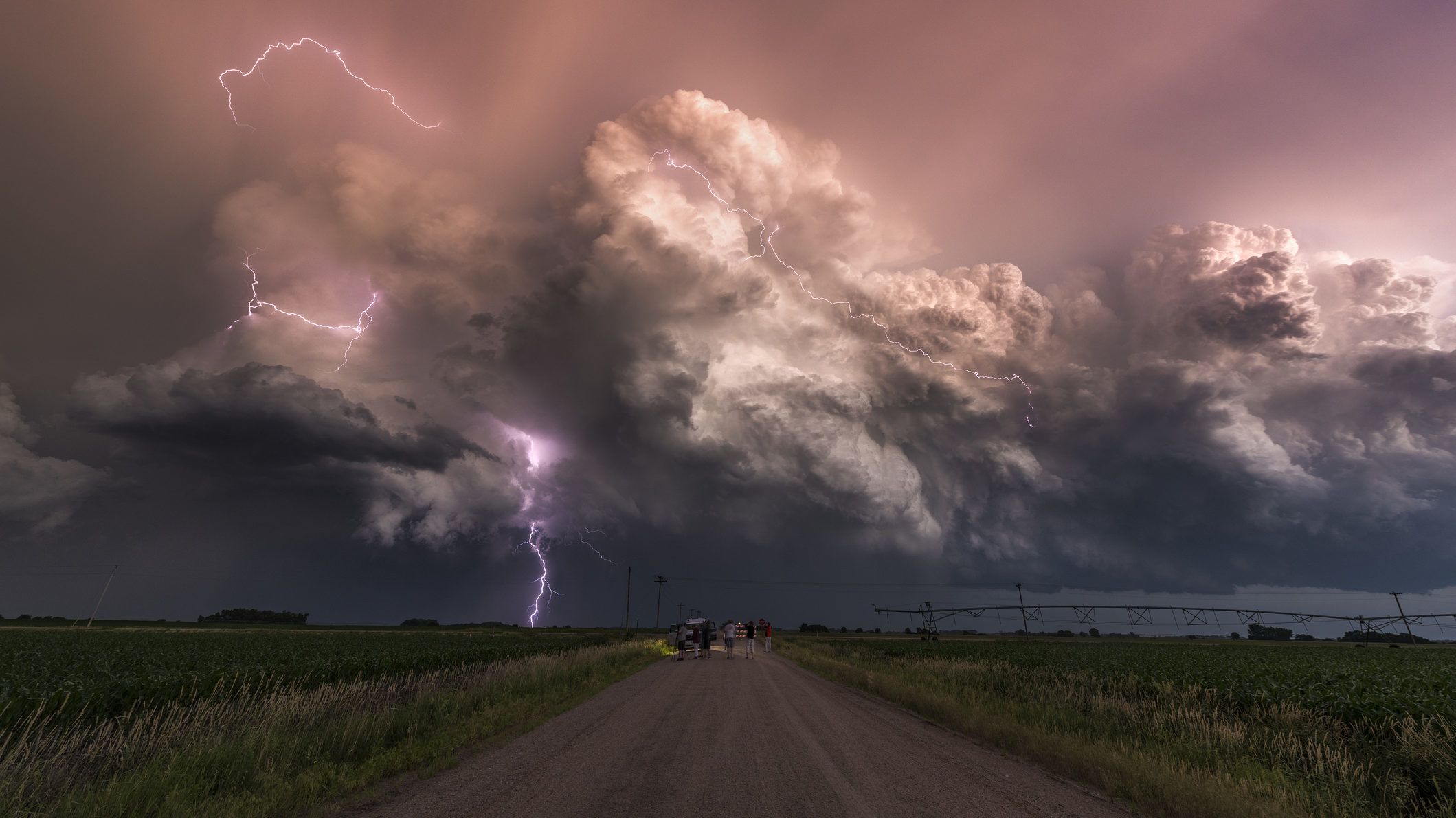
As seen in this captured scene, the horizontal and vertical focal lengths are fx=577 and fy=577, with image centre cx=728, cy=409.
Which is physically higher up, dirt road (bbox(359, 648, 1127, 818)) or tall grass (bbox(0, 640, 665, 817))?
tall grass (bbox(0, 640, 665, 817))

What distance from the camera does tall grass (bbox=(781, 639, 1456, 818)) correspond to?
800 centimetres

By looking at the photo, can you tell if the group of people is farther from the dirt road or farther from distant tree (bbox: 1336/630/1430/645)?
distant tree (bbox: 1336/630/1430/645)

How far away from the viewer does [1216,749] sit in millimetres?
10531

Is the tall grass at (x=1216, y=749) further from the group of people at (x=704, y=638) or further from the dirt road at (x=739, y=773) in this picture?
the group of people at (x=704, y=638)

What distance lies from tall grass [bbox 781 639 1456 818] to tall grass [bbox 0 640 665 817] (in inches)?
416

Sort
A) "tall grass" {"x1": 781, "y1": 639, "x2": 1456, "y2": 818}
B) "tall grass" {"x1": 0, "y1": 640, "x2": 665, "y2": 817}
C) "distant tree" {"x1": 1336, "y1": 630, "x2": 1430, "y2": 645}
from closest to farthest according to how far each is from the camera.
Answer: "tall grass" {"x1": 0, "y1": 640, "x2": 665, "y2": 817}, "tall grass" {"x1": 781, "y1": 639, "x2": 1456, "y2": 818}, "distant tree" {"x1": 1336, "y1": 630, "x2": 1430, "y2": 645}

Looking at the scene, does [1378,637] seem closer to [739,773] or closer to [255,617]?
[739,773]

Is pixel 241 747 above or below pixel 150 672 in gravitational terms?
below

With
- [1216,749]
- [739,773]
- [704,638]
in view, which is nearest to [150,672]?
[739,773]

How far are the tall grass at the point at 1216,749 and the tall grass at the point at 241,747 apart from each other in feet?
34.7

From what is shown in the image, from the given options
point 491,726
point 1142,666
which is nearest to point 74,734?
point 491,726

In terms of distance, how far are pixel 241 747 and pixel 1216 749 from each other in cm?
1631

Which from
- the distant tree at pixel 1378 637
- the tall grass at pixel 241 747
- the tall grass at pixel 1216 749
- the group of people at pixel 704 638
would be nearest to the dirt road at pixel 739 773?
the tall grass at pixel 1216 749

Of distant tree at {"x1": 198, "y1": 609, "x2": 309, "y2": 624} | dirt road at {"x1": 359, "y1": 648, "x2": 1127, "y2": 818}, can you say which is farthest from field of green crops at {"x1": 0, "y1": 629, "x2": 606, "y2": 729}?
distant tree at {"x1": 198, "y1": 609, "x2": 309, "y2": 624}
